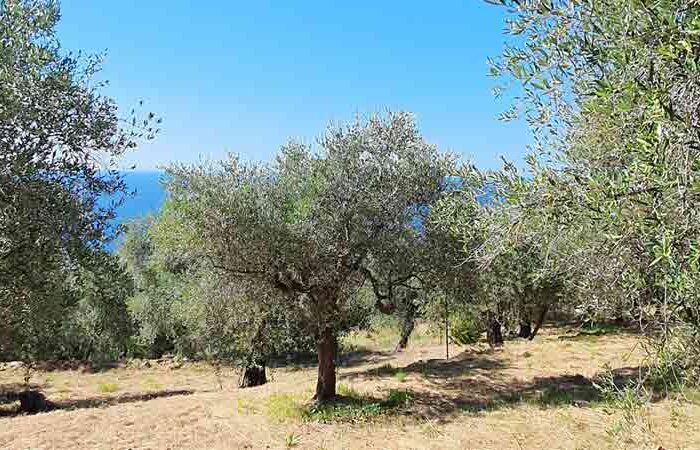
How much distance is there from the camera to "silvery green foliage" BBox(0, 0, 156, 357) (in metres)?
7.05

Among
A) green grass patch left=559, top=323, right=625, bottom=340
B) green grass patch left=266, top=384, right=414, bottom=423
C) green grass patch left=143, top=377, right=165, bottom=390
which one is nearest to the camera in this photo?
green grass patch left=266, top=384, right=414, bottom=423

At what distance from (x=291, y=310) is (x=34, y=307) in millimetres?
→ 5882

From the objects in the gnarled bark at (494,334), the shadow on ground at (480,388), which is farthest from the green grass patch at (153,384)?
the gnarled bark at (494,334)

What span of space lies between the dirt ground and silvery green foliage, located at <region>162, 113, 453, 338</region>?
10.1 ft

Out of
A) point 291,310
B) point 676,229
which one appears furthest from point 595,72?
point 291,310

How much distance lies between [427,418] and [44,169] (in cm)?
1003

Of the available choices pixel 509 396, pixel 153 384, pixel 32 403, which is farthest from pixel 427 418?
pixel 153 384

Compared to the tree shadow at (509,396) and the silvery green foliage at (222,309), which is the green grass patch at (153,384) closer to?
the silvery green foliage at (222,309)

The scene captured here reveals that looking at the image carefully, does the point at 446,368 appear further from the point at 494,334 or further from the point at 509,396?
the point at 494,334

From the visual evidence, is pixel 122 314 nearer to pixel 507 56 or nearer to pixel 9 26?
pixel 9 26

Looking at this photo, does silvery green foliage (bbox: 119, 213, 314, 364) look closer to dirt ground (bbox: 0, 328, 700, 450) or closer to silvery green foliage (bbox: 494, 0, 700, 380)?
dirt ground (bbox: 0, 328, 700, 450)

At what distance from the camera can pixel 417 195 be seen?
12125mm

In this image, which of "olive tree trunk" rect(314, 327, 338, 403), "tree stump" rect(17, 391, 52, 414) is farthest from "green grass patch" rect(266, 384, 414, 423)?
"tree stump" rect(17, 391, 52, 414)

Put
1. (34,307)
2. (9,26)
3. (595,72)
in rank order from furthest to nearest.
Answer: (34,307), (9,26), (595,72)
